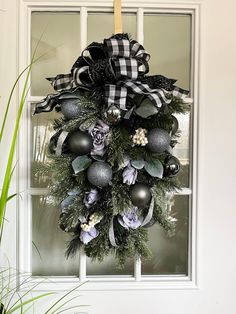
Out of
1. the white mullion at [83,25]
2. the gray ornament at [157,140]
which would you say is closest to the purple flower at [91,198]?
the gray ornament at [157,140]

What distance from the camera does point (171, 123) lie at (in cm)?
103

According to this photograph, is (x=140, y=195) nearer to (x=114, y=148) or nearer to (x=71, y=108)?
(x=114, y=148)

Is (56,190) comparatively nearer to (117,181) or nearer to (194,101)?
(117,181)

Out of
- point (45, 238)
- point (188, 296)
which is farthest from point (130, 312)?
point (45, 238)

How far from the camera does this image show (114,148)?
0.98 meters

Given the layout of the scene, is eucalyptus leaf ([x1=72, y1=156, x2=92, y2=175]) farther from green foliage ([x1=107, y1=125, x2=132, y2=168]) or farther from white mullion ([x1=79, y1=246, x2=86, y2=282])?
white mullion ([x1=79, y1=246, x2=86, y2=282])

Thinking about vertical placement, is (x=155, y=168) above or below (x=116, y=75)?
below

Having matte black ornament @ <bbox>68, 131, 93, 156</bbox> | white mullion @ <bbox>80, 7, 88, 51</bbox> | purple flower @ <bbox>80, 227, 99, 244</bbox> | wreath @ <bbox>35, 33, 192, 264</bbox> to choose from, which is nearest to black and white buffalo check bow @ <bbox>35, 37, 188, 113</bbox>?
wreath @ <bbox>35, 33, 192, 264</bbox>

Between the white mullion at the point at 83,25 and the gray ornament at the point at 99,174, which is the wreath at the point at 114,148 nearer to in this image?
the gray ornament at the point at 99,174

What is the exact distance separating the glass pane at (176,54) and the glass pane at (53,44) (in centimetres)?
29

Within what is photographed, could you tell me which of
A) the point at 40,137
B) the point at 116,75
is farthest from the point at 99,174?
the point at 40,137

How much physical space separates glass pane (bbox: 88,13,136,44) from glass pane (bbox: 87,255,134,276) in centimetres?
87

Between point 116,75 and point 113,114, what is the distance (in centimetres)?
12

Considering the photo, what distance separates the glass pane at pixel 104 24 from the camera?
4.18ft
